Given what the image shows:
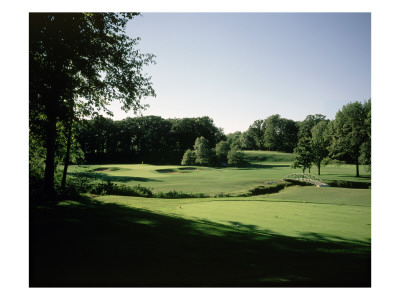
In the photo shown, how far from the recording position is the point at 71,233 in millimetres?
3943

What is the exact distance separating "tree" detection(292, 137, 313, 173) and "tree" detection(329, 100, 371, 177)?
78 centimetres

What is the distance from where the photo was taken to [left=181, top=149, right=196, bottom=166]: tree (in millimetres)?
8367

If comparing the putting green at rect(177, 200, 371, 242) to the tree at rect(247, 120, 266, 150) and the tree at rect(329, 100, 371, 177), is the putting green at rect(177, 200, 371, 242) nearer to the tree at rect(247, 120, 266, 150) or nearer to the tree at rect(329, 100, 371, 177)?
the tree at rect(329, 100, 371, 177)

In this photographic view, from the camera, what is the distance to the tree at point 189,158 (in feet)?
27.5

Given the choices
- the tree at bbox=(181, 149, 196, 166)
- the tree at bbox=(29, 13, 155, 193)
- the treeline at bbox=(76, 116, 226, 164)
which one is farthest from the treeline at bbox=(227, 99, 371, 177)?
the tree at bbox=(29, 13, 155, 193)

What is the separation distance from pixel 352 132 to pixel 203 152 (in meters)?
4.75

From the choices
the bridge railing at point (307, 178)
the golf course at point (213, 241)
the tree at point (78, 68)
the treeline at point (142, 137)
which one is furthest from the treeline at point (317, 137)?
the tree at point (78, 68)

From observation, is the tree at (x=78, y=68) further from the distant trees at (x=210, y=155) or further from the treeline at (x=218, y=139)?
the distant trees at (x=210, y=155)

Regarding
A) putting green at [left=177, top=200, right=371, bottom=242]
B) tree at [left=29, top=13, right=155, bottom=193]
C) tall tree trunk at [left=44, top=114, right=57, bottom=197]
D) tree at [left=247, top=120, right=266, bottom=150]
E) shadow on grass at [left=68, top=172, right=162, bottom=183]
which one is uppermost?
tree at [left=29, top=13, right=155, bottom=193]

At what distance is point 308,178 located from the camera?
24.4ft

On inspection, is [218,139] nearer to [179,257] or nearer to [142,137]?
[142,137]

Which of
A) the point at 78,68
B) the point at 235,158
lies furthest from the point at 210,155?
the point at 78,68
